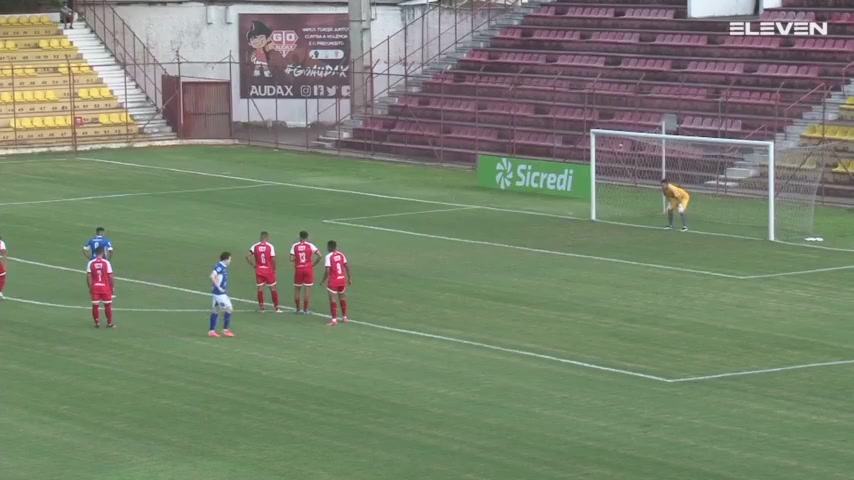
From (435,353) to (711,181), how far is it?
1815 cm

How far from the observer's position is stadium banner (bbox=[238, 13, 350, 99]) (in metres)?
61.2

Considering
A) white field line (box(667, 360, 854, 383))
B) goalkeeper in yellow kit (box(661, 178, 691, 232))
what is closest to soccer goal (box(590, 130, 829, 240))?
goalkeeper in yellow kit (box(661, 178, 691, 232))

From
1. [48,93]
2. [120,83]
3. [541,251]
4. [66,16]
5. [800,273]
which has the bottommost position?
[800,273]

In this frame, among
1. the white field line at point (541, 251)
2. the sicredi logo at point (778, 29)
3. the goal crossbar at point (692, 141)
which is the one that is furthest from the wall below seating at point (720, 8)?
the sicredi logo at point (778, 29)

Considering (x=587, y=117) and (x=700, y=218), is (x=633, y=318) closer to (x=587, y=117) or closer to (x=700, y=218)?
(x=700, y=218)

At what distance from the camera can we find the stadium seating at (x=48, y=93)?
55750mm

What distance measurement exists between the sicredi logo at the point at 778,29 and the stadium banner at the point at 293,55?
626 inches

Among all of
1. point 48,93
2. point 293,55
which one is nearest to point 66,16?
point 48,93

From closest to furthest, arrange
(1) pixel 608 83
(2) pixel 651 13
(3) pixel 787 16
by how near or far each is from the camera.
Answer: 1. (3) pixel 787 16
2. (1) pixel 608 83
3. (2) pixel 651 13

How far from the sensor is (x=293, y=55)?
61781 millimetres

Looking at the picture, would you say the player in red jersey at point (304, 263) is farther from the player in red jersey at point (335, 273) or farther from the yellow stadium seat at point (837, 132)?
the yellow stadium seat at point (837, 132)

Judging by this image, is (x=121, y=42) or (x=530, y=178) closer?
(x=530, y=178)

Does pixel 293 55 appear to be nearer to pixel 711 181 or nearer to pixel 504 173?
pixel 504 173

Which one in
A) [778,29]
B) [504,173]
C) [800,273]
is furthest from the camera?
[778,29]
